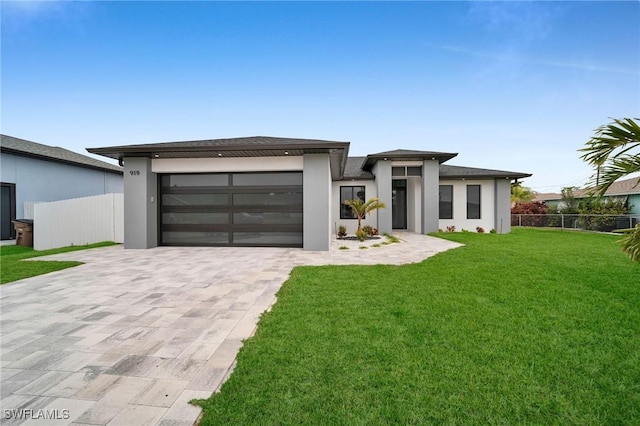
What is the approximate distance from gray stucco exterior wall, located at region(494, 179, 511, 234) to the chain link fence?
14.0ft

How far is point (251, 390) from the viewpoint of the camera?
2.03 m

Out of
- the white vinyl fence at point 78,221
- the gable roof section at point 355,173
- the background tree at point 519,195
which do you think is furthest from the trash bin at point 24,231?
the background tree at point 519,195

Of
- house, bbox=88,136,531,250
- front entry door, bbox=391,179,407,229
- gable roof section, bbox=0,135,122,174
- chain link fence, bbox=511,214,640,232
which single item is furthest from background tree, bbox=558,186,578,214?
gable roof section, bbox=0,135,122,174

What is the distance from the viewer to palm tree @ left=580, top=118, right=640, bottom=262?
2.99m

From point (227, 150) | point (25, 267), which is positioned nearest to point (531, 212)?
point (227, 150)

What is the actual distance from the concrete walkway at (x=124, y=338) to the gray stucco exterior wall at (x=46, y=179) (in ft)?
29.8

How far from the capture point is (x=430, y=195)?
13711 mm

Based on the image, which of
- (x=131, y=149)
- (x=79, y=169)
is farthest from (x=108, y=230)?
(x=79, y=169)

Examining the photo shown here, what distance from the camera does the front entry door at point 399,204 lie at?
52.9ft

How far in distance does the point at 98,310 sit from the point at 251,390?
3.15 m

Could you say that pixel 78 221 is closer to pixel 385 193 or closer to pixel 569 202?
pixel 385 193

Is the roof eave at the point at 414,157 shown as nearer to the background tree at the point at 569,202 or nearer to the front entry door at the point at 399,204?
the front entry door at the point at 399,204

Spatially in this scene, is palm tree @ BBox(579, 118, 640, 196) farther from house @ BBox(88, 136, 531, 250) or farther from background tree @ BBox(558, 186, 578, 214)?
background tree @ BBox(558, 186, 578, 214)

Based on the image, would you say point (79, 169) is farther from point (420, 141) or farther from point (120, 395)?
point (420, 141)
